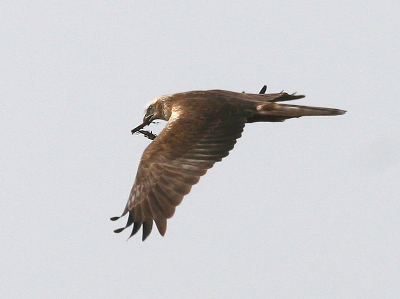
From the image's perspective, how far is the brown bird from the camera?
45.8 ft

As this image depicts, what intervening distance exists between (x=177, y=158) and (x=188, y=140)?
0.42 m

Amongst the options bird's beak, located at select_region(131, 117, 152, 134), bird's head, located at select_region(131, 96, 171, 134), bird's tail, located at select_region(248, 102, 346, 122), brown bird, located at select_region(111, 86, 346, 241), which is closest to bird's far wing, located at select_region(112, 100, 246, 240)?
brown bird, located at select_region(111, 86, 346, 241)

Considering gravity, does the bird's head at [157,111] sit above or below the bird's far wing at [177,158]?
A: above

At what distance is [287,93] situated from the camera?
16188mm

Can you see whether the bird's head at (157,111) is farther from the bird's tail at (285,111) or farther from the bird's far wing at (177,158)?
the bird's tail at (285,111)

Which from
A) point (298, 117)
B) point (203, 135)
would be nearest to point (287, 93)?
point (298, 117)

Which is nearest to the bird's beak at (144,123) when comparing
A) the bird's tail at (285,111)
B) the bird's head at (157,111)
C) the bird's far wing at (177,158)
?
the bird's head at (157,111)

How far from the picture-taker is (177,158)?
47.4 ft

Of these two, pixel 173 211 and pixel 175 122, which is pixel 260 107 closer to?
pixel 175 122

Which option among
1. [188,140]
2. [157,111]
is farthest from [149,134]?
[188,140]

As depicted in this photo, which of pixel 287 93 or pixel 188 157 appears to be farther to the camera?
pixel 287 93

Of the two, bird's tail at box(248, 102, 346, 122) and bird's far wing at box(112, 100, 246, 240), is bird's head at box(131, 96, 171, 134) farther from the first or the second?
bird's tail at box(248, 102, 346, 122)

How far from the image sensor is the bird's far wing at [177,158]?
45.6 feet

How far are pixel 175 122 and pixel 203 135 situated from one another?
1.83 ft
